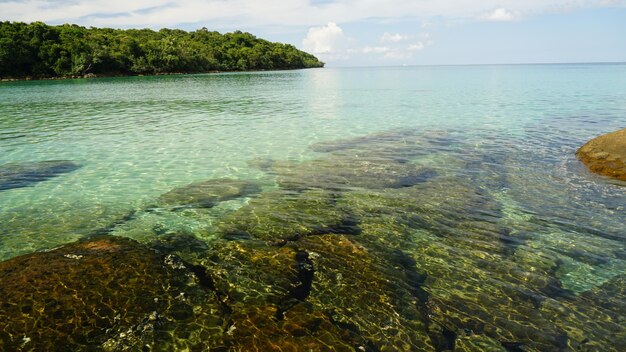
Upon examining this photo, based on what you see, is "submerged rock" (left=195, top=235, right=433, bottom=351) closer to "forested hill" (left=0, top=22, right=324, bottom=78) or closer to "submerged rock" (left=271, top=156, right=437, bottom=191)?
"submerged rock" (left=271, top=156, right=437, bottom=191)

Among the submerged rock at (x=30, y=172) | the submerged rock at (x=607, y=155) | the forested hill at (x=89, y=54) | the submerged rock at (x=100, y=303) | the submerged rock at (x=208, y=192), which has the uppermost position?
the forested hill at (x=89, y=54)

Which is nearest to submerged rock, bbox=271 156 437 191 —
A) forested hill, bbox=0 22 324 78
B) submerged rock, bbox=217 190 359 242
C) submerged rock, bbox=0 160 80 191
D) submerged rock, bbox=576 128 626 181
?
submerged rock, bbox=217 190 359 242

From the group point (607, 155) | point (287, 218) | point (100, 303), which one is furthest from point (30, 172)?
point (607, 155)

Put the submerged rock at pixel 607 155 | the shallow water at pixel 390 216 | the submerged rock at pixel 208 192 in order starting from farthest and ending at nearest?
1. the submerged rock at pixel 607 155
2. the submerged rock at pixel 208 192
3. the shallow water at pixel 390 216

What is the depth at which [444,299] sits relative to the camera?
6.61m

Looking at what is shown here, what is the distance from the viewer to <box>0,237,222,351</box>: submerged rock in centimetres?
541

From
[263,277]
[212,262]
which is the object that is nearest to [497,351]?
[263,277]

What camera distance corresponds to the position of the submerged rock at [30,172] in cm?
1355

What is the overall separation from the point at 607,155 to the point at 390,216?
1047 centimetres

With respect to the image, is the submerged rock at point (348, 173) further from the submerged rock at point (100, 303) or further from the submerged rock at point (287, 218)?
the submerged rock at point (100, 303)

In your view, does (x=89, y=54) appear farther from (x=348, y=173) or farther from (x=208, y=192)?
(x=348, y=173)

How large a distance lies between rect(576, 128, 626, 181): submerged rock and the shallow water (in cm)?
61

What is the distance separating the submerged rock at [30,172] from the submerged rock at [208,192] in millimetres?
5803

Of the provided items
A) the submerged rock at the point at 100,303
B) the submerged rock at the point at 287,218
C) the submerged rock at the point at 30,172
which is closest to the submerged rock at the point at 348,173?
the submerged rock at the point at 287,218
